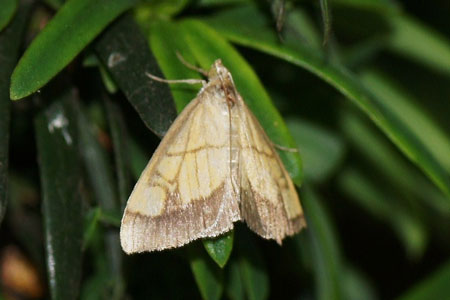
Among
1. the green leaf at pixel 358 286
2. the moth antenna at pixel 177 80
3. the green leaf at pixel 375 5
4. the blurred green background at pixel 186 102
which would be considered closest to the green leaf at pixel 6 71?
the blurred green background at pixel 186 102

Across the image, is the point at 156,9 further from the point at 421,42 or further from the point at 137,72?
the point at 421,42

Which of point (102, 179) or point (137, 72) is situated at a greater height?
point (137, 72)

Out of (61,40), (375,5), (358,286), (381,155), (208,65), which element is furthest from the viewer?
(358,286)

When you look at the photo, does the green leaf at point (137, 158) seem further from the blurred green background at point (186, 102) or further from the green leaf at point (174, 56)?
the green leaf at point (174, 56)

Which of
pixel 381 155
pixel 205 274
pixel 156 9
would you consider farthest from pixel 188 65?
pixel 381 155

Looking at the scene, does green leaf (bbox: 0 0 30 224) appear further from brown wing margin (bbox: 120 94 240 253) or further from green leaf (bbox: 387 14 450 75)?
green leaf (bbox: 387 14 450 75)
